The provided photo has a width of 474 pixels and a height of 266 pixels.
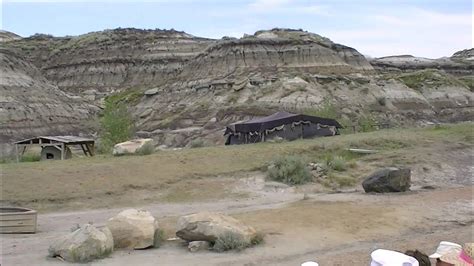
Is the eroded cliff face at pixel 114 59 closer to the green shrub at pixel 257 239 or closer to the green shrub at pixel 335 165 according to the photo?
the green shrub at pixel 335 165

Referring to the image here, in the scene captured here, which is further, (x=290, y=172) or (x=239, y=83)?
(x=239, y=83)

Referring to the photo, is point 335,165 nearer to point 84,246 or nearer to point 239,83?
point 84,246

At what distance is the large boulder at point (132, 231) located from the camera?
13.8m

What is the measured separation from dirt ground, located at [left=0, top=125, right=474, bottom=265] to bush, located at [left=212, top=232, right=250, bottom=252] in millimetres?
204

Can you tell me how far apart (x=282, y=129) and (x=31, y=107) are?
35.1 meters

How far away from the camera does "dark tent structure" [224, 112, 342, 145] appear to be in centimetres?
3825

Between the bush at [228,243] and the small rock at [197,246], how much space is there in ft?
0.78

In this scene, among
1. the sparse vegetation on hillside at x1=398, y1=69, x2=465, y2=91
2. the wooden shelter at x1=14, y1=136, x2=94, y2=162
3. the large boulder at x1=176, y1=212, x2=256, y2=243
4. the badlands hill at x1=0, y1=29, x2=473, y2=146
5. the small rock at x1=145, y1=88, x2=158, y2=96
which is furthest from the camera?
the sparse vegetation on hillside at x1=398, y1=69, x2=465, y2=91

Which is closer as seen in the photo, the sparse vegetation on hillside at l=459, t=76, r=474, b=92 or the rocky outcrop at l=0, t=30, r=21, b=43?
the sparse vegetation on hillside at l=459, t=76, r=474, b=92

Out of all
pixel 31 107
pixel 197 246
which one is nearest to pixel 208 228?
pixel 197 246

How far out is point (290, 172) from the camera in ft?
80.5

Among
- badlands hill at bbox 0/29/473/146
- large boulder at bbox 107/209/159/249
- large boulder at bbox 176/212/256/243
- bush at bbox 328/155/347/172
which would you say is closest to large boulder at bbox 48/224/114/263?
large boulder at bbox 107/209/159/249

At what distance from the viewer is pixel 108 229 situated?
1385 centimetres

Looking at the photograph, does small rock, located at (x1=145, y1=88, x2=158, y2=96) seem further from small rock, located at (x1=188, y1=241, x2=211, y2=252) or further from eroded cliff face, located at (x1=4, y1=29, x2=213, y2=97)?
small rock, located at (x1=188, y1=241, x2=211, y2=252)
